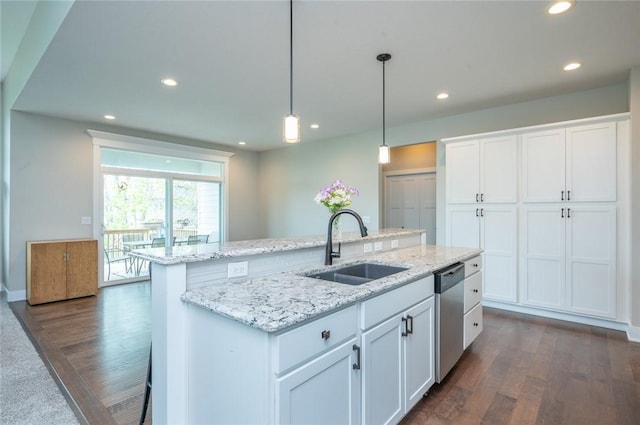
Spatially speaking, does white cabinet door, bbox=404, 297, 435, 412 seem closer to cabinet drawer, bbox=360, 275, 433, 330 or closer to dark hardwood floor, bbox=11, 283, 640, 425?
cabinet drawer, bbox=360, 275, 433, 330

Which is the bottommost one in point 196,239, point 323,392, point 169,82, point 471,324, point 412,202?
point 471,324

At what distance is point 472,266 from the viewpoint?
282 cm

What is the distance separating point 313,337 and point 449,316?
4.79ft

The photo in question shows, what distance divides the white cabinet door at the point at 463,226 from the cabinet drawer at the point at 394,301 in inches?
97.8

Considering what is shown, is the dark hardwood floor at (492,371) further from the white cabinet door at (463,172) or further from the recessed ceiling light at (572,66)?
the recessed ceiling light at (572,66)

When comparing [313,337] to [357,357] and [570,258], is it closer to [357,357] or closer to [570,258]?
[357,357]

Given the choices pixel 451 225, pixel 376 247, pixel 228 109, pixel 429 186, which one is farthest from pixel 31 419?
pixel 429 186

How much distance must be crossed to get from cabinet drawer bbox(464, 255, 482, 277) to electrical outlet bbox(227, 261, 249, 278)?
6.05ft

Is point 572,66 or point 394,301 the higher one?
point 572,66

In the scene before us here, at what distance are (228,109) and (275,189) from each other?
2.99m

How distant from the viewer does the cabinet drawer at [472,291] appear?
8.76 feet

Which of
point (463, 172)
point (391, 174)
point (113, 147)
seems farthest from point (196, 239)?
point (463, 172)

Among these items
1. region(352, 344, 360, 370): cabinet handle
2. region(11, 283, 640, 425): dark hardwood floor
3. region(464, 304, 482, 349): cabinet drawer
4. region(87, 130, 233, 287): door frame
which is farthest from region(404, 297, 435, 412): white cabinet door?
region(87, 130, 233, 287): door frame

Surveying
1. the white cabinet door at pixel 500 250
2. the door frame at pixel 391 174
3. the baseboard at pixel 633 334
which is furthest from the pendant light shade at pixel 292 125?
the door frame at pixel 391 174
